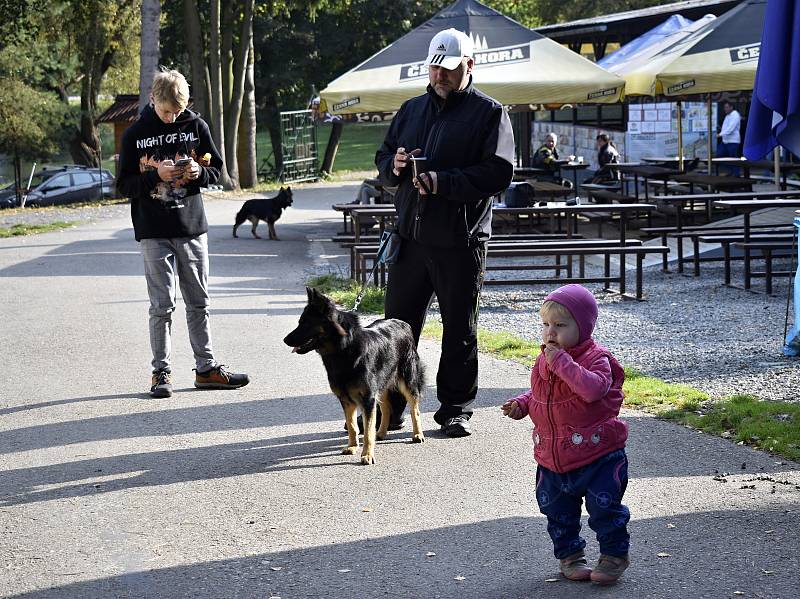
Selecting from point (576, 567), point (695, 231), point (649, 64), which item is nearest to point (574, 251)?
point (695, 231)

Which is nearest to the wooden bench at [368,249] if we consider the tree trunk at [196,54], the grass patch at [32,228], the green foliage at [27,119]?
the grass patch at [32,228]

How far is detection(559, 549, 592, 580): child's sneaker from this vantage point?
414cm

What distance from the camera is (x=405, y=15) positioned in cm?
4197

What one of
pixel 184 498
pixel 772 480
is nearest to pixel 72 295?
pixel 184 498

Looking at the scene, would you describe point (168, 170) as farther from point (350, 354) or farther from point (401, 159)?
point (350, 354)

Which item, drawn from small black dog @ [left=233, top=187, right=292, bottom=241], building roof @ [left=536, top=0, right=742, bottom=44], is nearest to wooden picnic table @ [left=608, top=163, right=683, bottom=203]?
small black dog @ [left=233, top=187, right=292, bottom=241]

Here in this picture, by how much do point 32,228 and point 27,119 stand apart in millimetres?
21197

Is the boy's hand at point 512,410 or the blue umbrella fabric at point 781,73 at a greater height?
the blue umbrella fabric at point 781,73

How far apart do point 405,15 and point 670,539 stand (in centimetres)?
3908

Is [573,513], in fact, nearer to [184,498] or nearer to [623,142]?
[184,498]

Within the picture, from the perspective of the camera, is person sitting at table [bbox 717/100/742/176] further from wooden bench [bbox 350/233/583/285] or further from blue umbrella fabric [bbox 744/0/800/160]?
blue umbrella fabric [bbox 744/0/800/160]

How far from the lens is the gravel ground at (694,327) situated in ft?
25.7

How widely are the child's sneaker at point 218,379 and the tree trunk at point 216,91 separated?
887 inches

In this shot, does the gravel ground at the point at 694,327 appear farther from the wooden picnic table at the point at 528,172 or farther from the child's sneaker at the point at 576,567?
the wooden picnic table at the point at 528,172
